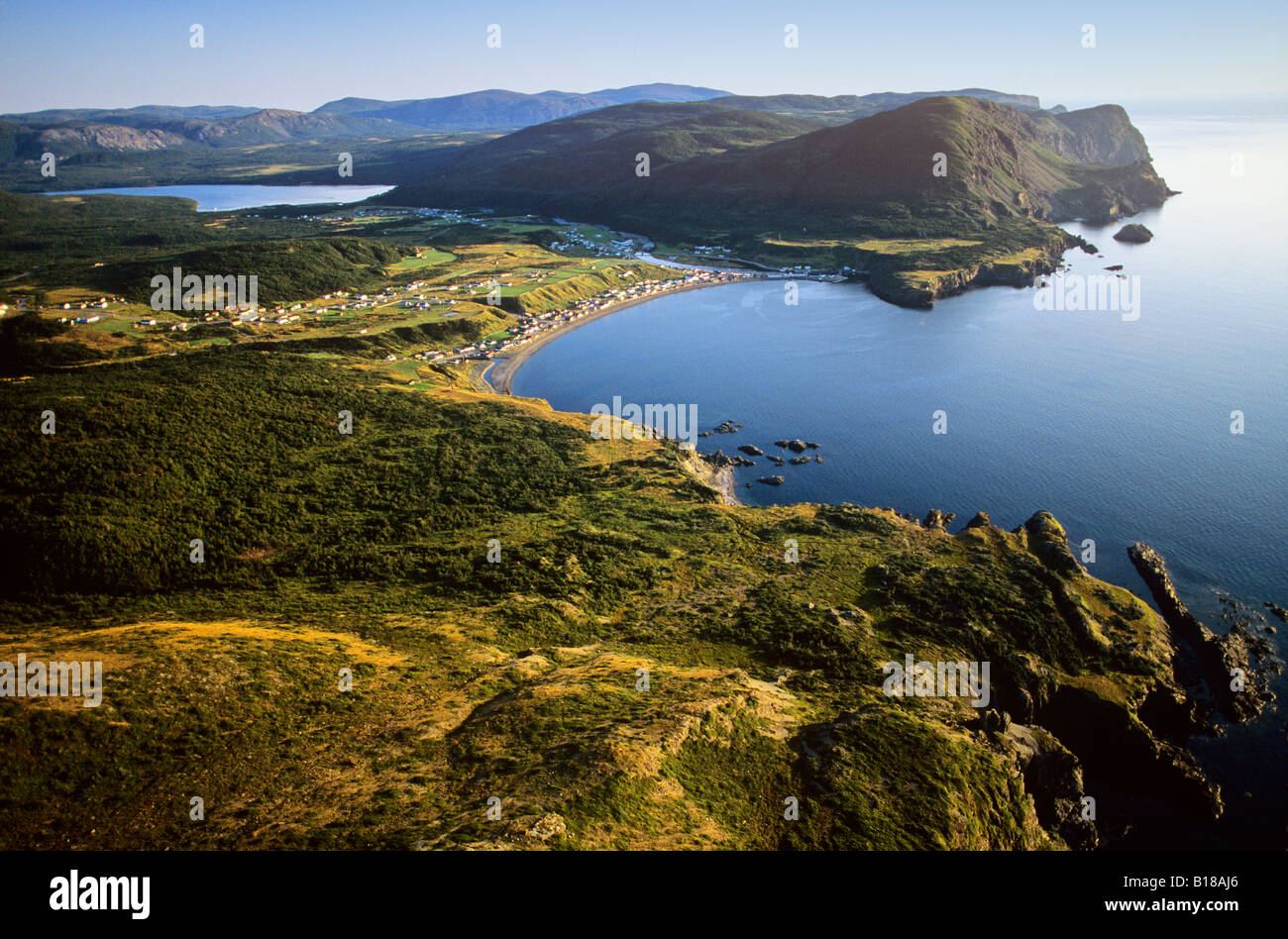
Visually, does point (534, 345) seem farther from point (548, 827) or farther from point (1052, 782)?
point (548, 827)

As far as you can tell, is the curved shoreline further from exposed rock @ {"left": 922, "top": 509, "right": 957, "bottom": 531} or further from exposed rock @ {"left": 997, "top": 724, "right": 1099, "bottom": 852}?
exposed rock @ {"left": 997, "top": 724, "right": 1099, "bottom": 852}

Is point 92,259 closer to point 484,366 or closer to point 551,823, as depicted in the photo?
point 484,366

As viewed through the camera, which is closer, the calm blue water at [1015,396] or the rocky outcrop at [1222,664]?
the rocky outcrop at [1222,664]

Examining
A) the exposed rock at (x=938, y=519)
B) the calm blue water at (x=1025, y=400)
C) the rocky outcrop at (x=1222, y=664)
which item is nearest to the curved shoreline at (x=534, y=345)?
the calm blue water at (x=1025, y=400)

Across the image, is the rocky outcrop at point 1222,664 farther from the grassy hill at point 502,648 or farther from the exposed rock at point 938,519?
the exposed rock at point 938,519

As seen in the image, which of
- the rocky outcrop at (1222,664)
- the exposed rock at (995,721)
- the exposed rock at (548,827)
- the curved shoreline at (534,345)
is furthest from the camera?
the curved shoreline at (534,345)

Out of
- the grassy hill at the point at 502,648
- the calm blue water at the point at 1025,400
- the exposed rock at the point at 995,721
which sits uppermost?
the calm blue water at the point at 1025,400
